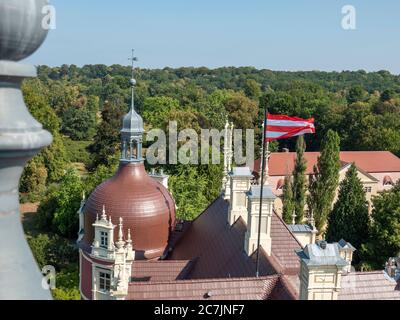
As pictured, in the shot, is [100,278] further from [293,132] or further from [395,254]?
[395,254]

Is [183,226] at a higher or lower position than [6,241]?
lower

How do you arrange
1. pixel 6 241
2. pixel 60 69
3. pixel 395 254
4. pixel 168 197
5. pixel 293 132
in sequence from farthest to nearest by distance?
pixel 60 69 < pixel 395 254 < pixel 168 197 < pixel 293 132 < pixel 6 241

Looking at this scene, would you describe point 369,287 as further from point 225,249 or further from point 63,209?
point 63,209

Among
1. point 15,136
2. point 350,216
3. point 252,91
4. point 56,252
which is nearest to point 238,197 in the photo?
point 15,136

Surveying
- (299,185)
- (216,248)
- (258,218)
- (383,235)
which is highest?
(258,218)

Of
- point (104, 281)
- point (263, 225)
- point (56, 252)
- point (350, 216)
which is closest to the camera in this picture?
point (263, 225)

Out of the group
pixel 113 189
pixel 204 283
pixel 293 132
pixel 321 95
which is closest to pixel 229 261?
pixel 204 283

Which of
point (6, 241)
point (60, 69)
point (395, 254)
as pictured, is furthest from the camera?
point (60, 69)
